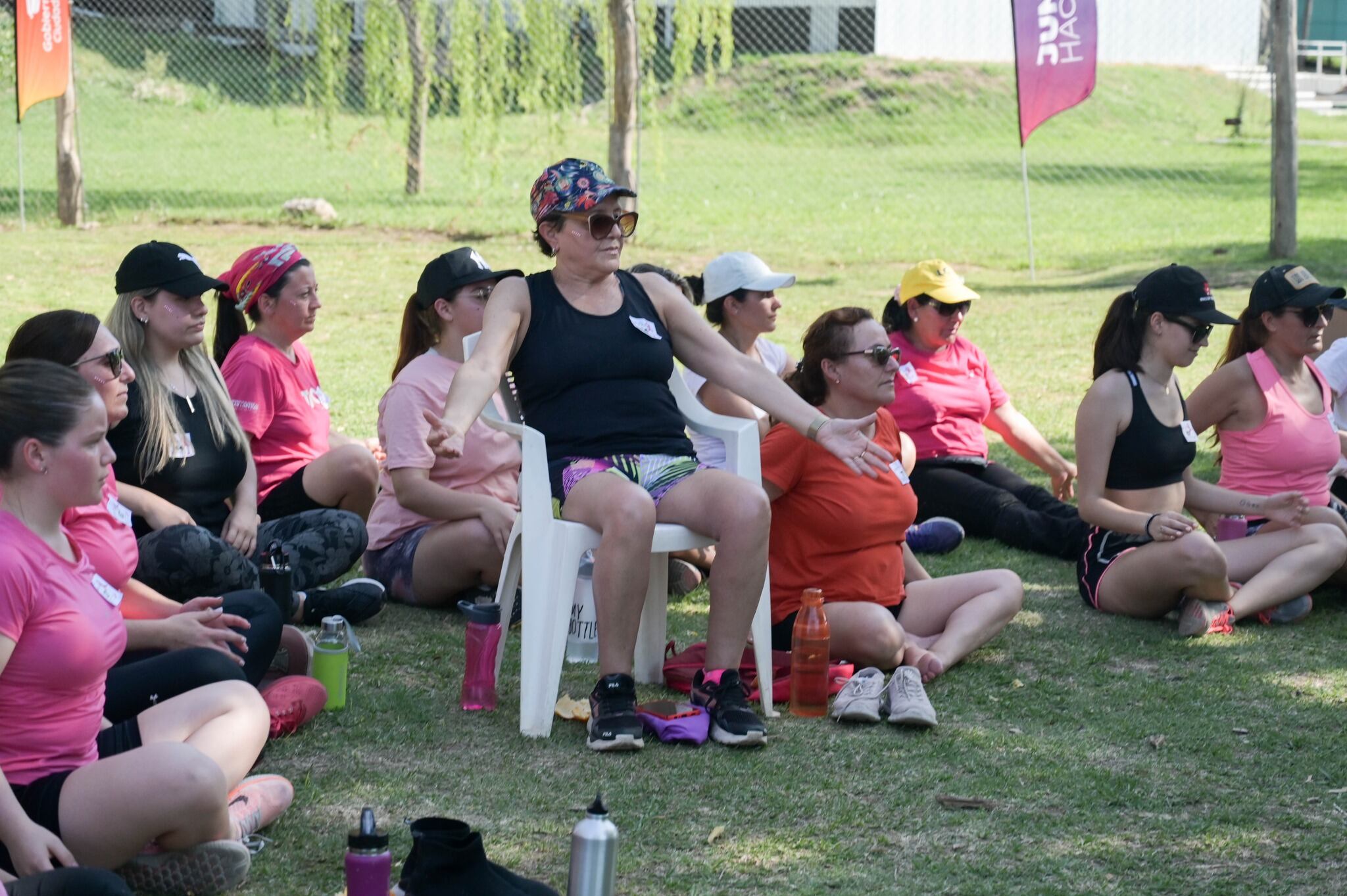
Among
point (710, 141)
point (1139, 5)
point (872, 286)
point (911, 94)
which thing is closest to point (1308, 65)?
point (1139, 5)

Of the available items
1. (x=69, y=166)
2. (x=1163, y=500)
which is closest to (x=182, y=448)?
(x=1163, y=500)

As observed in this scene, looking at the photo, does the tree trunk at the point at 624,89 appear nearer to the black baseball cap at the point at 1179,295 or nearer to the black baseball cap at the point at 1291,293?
the black baseball cap at the point at 1291,293

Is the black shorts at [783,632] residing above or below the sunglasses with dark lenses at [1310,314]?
below

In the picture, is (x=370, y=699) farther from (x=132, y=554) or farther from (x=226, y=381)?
(x=226, y=381)

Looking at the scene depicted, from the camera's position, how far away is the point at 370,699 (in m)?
4.10

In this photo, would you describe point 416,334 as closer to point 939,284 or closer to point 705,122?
point 939,284

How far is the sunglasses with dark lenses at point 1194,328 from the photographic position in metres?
4.95

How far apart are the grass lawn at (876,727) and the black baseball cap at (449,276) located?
3.45 feet

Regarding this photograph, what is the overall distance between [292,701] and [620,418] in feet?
3.69

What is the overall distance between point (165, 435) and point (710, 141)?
21973 millimetres

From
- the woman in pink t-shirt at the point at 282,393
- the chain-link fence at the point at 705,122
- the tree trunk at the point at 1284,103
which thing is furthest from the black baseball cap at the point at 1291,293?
the chain-link fence at the point at 705,122

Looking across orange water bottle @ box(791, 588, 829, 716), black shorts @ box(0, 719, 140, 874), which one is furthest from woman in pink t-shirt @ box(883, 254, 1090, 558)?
black shorts @ box(0, 719, 140, 874)

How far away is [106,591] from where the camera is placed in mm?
2932

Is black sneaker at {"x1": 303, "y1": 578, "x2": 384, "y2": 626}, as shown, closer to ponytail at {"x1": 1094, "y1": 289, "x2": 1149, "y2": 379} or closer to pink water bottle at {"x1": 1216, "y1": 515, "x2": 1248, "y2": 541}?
ponytail at {"x1": 1094, "y1": 289, "x2": 1149, "y2": 379}
